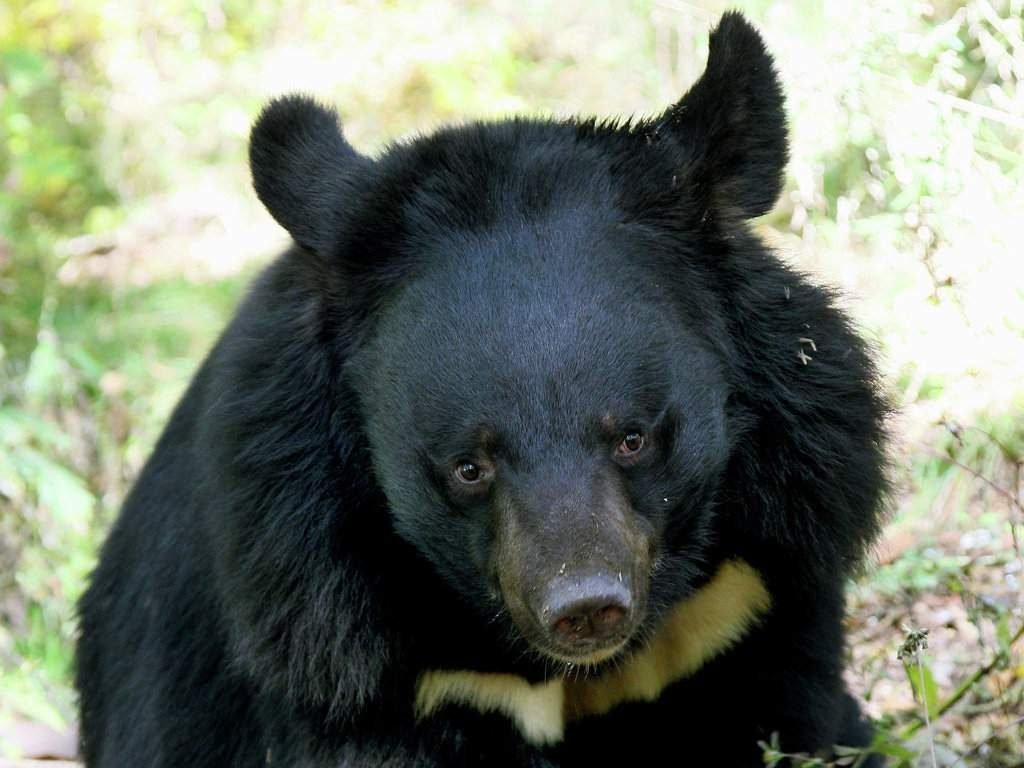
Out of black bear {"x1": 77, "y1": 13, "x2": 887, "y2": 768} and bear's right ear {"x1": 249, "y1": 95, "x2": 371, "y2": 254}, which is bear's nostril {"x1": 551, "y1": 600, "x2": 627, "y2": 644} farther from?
bear's right ear {"x1": 249, "y1": 95, "x2": 371, "y2": 254}

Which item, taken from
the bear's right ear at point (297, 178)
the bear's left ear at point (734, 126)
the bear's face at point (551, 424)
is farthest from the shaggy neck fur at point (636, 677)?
the bear's right ear at point (297, 178)

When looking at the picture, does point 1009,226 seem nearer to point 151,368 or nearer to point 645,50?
point 645,50

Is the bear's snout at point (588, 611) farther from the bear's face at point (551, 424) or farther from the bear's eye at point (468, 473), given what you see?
the bear's eye at point (468, 473)

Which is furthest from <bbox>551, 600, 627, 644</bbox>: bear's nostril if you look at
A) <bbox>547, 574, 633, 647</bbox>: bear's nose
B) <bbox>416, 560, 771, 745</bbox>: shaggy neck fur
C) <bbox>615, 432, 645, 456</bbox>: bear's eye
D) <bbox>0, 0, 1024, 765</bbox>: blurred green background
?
<bbox>0, 0, 1024, 765</bbox>: blurred green background

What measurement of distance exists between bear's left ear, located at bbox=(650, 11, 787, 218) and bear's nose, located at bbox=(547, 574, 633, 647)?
109 cm

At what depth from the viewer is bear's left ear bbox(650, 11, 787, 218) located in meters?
3.48

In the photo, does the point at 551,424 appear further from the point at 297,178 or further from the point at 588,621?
the point at 297,178

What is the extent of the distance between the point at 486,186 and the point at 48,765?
3.04 metres

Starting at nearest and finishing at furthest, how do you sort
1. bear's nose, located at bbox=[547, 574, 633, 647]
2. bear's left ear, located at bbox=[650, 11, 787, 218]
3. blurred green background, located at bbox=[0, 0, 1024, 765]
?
bear's nose, located at bbox=[547, 574, 633, 647], bear's left ear, located at bbox=[650, 11, 787, 218], blurred green background, located at bbox=[0, 0, 1024, 765]

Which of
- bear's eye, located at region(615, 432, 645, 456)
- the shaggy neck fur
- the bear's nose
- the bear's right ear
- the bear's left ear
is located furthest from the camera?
the shaggy neck fur

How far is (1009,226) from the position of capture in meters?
5.75

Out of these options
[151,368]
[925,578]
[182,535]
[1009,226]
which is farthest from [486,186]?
[151,368]

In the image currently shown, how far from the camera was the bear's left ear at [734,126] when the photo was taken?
11.4 feet

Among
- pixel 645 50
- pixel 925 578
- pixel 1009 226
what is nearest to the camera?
→ pixel 925 578
